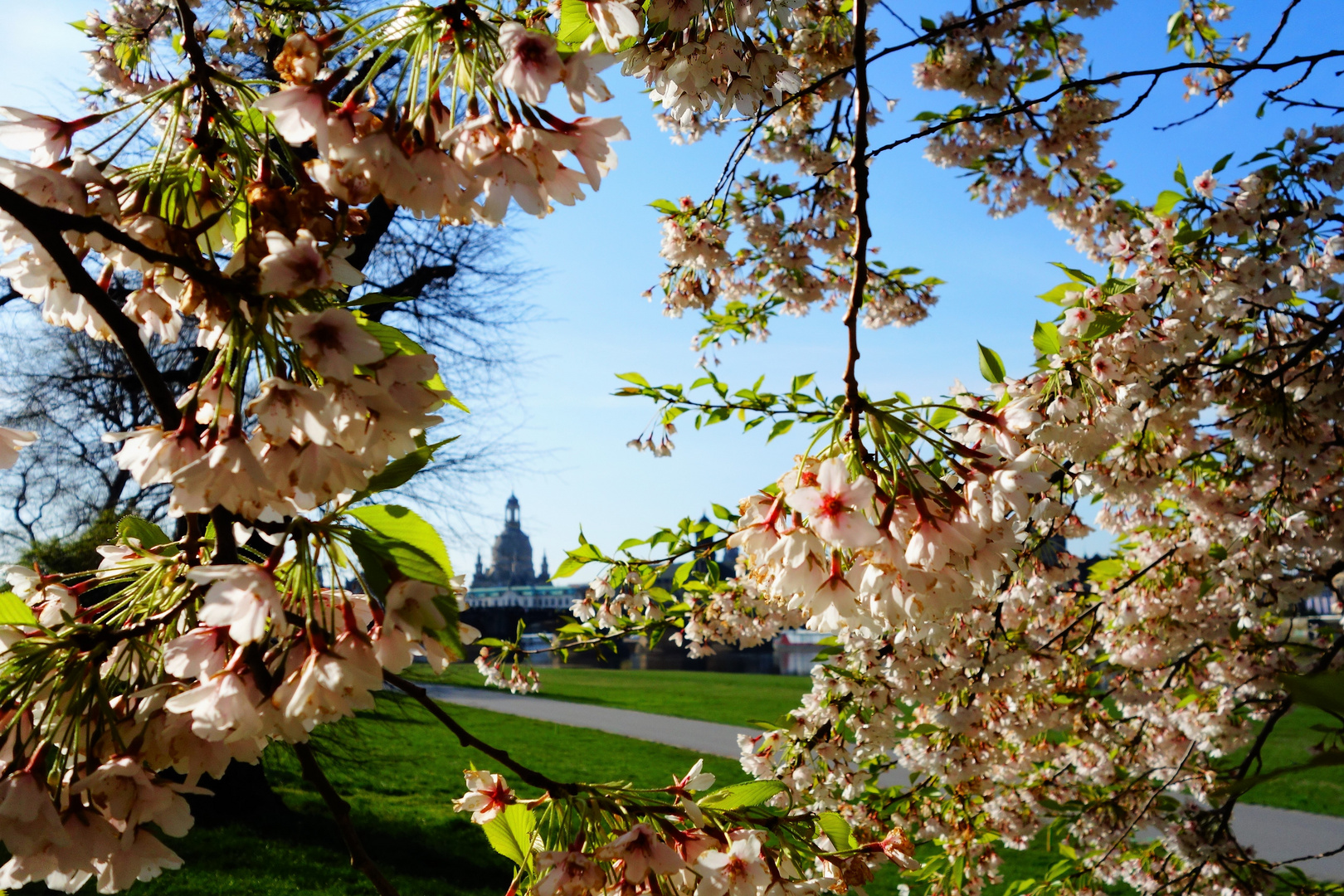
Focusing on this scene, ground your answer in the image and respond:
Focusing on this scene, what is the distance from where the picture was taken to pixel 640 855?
0.85m

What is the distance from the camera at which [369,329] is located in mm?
764

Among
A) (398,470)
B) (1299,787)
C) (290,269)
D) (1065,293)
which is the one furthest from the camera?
(1299,787)

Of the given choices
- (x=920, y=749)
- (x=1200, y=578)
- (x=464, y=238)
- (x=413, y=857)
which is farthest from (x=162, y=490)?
(x=1200, y=578)

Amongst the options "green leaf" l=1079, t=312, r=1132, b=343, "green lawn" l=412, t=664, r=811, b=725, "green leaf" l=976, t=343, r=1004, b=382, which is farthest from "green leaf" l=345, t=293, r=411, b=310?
"green lawn" l=412, t=664, r=811, b=725

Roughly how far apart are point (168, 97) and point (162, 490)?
1173 cm

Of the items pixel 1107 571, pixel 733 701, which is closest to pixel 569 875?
pixel 1107 571

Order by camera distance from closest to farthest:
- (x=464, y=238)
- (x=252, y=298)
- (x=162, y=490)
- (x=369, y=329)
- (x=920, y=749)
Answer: (x=252, y=298) → (x=369, y=329) → (x=920, y=749) → (x=162, y=490) → (x=464, y=238)

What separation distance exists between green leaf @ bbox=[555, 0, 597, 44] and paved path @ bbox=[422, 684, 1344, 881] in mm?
5416

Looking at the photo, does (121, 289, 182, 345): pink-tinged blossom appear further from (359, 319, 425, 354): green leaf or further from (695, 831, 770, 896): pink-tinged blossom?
(695, 831, 770, 896): pink-tinged blossom

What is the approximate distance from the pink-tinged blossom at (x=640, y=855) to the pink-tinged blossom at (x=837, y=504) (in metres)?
0.36

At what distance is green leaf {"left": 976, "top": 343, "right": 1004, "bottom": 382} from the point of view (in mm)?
1567

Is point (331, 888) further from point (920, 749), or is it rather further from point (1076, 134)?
point (1076, 134)

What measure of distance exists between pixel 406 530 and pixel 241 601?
14cm

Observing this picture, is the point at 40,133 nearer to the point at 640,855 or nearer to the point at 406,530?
the point at 406,530
